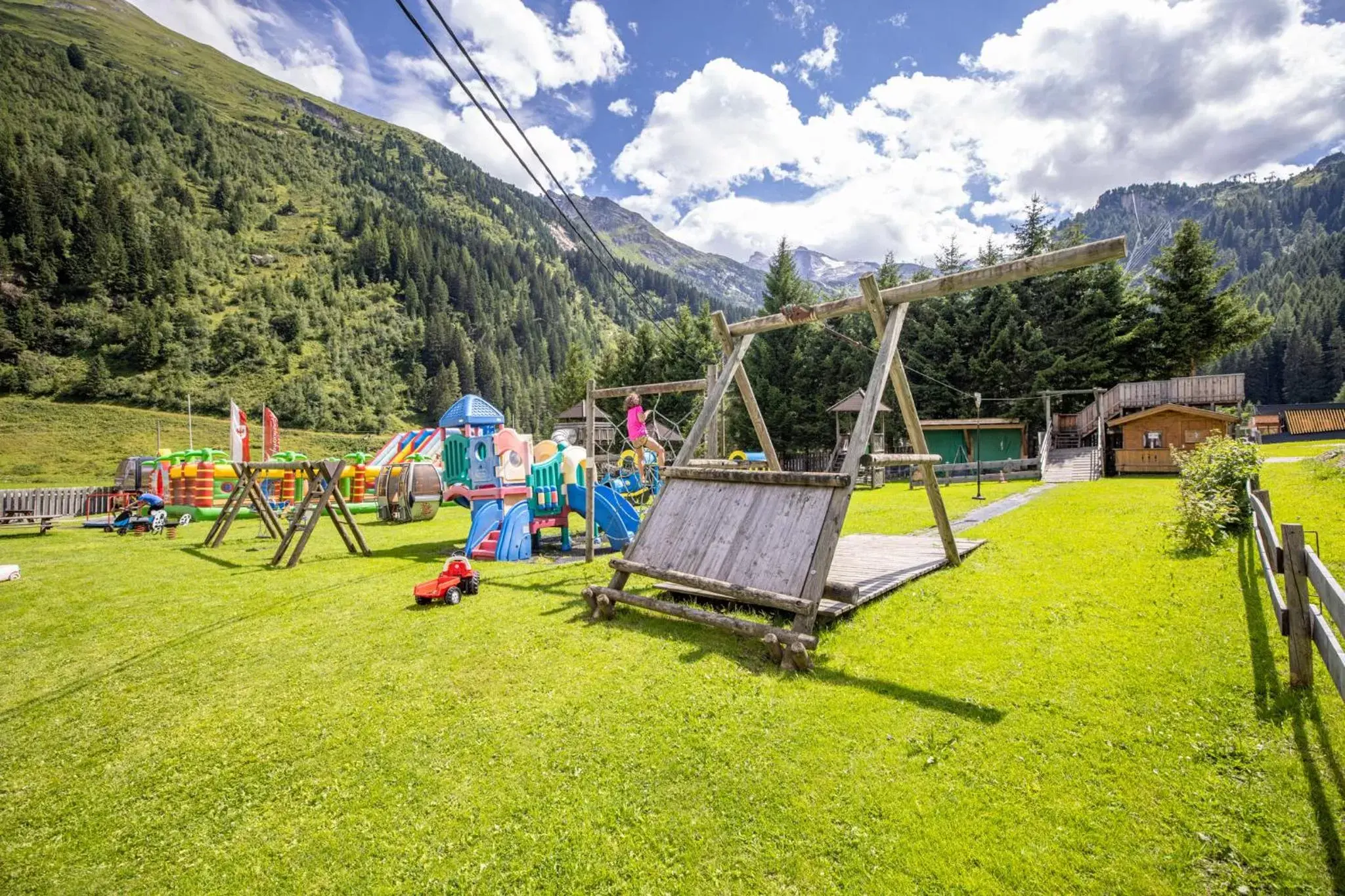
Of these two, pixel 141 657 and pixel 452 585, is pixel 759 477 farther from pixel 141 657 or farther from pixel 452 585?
pixel 141 657

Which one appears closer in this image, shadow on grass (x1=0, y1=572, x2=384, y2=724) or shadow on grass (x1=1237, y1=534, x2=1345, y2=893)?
shadow on grass (x1=1237, y1=534, x2=1345, y2=893)

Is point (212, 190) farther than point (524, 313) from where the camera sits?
No

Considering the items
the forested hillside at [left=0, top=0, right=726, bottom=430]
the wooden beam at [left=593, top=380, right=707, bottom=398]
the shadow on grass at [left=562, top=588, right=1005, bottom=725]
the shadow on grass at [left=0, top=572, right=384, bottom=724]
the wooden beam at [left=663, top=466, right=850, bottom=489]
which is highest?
the forested hillside at [left=0, top=0, right=726, bottom=430]

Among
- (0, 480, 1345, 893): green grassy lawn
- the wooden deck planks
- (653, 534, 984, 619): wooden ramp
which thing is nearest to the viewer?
(0, 480, 1345, 893): green grassy lawn

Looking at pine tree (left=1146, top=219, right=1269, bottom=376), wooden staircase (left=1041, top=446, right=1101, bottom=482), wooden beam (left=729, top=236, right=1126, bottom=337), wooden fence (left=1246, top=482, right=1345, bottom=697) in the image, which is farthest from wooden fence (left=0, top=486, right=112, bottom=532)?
pine tree (left=1146, top=219, right=1269, bottom=376)

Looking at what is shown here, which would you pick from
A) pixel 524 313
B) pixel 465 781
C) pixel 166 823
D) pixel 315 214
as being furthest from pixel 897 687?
pixel 315 214

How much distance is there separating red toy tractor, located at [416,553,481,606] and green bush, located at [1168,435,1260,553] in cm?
1111

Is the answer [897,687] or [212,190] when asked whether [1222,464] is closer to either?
[897,687]

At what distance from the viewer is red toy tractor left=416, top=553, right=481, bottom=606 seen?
7730 millimetres

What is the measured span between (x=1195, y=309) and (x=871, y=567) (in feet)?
116

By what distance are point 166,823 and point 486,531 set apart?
8.66m

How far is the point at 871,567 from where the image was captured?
8297mm

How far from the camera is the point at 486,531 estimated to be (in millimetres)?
11844

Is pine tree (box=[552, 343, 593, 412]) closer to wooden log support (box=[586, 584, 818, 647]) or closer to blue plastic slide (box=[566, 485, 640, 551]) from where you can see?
blue plastic slide (box=[566, 485, 640, 551])
